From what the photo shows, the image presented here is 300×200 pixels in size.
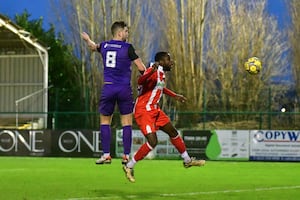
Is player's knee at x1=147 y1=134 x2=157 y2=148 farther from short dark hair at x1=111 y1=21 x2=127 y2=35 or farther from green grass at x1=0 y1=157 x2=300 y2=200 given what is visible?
short dark hair at x1=111 y1=21 x2=127 y2=35

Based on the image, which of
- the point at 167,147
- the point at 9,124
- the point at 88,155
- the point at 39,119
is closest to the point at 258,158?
the point at 167,147

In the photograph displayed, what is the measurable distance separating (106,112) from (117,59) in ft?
3.03

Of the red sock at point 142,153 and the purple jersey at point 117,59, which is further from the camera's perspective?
the red sock at point 142,153

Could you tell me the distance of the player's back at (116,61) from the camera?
11.1 m

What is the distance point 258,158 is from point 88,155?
6785 mm

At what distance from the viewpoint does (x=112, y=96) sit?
11242mm

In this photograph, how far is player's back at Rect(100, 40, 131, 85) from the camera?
11.1m

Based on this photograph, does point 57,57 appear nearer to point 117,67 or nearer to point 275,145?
point 275,145

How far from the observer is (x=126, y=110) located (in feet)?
37.8

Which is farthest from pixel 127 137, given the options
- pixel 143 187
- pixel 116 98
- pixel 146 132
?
pixel 143 187

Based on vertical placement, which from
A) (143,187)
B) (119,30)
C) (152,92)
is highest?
(119,30)

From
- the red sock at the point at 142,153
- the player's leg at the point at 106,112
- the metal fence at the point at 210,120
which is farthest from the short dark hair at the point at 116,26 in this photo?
the metal fence at the point at 210,120

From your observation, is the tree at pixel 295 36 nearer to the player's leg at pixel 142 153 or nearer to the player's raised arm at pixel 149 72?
the player's leg at pixel 142 153

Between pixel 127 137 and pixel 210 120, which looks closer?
pixel 127 137
